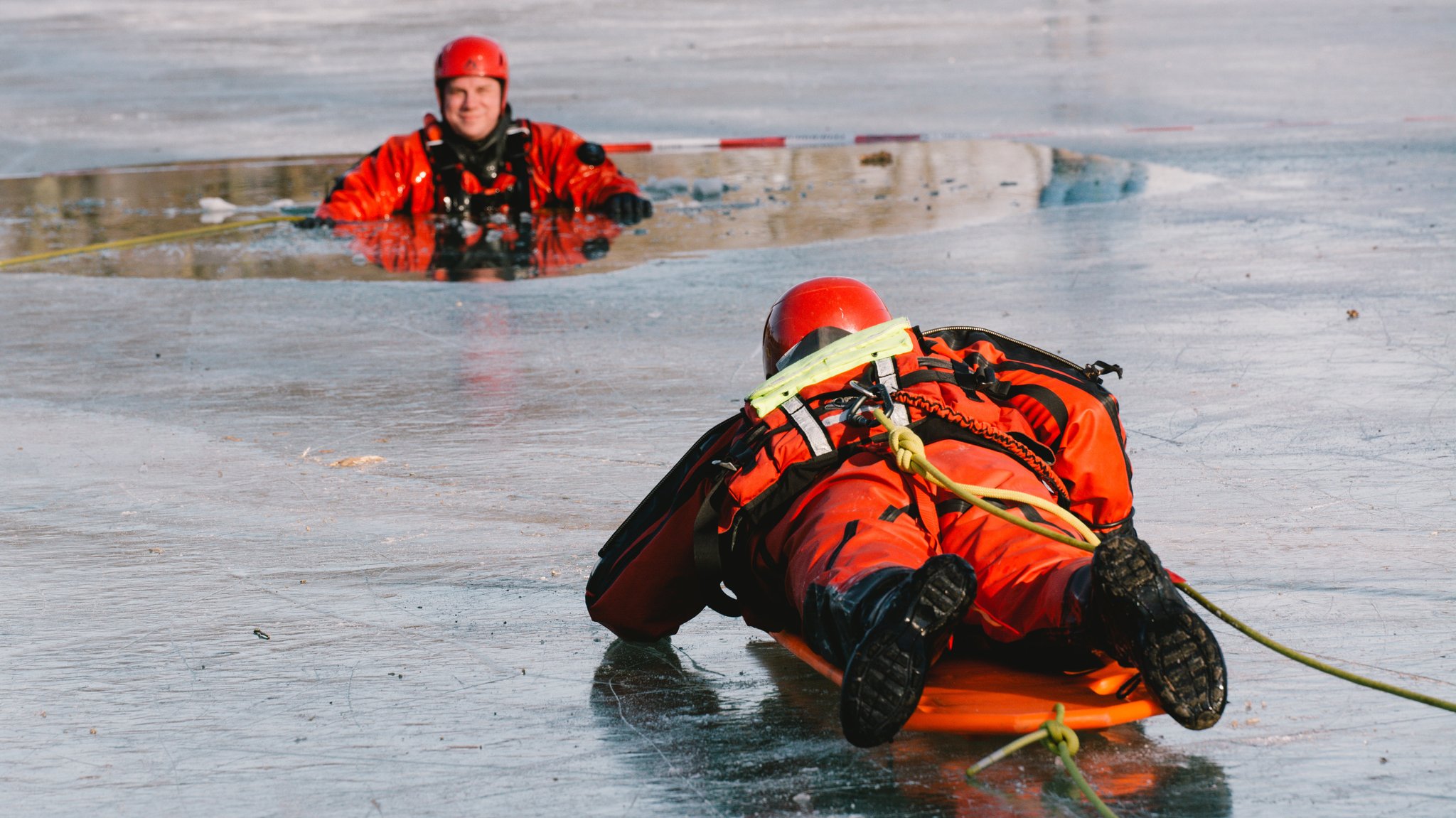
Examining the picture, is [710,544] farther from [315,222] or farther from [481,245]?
[315,222]

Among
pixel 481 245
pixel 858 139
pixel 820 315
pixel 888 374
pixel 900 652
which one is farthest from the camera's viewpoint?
pixel 858 139

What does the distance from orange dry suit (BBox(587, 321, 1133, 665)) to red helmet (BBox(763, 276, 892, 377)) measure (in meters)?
0.13

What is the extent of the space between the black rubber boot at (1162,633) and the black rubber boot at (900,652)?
223mm

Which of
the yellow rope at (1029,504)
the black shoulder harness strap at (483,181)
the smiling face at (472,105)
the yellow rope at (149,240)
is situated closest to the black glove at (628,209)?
the black shoulder harness strap at (483,181)

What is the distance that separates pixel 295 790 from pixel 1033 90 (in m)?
12.8

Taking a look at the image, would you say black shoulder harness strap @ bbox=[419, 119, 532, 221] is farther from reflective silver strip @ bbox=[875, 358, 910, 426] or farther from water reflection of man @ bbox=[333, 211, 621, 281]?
reflective silver strip @ bbox=[875, 358, 910, 426]

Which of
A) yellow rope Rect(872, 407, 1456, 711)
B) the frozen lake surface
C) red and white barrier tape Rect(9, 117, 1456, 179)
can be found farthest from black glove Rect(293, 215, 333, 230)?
yellow rope Rect(872, 407, 1456, 711)

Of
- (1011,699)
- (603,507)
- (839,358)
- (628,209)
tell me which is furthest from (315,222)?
(1011,699)

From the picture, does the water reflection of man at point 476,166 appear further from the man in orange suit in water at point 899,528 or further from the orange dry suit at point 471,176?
the man in orange suit in water at point 899,528

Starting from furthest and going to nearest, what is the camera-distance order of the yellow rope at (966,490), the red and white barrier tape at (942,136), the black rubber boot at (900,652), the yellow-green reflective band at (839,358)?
the red and white barrier tape at (942,136), the yellow-green reflective band at (839,358), the yellow rope at (966,490), the black rubber boot at (900,652)

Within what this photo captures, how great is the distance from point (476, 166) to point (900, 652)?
757 cm

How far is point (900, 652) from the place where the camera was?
260 centimetres

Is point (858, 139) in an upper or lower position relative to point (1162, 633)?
upper

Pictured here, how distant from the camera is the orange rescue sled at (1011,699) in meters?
2.72
